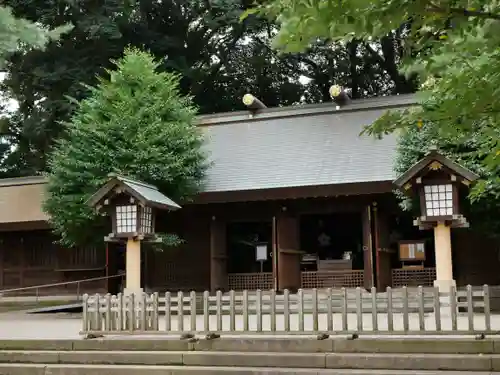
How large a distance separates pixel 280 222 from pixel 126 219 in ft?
14.7

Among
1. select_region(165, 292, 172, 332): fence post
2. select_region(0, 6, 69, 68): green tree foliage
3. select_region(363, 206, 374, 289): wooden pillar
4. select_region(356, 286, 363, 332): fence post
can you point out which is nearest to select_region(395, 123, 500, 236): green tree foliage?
select_region(363, 206, 374, 289): wooden pillar

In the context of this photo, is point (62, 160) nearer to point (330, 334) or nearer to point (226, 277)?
point (226, 277)

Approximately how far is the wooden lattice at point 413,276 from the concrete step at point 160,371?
880 centimetres

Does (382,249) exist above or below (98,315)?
above

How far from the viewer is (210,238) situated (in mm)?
17453

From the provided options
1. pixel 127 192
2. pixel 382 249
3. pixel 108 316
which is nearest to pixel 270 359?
pixel 108 316

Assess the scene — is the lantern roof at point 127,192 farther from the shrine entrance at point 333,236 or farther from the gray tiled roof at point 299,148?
the shrine entrance at point 333,236

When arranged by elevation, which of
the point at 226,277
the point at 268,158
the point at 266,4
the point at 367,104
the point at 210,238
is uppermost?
the point at 367,104

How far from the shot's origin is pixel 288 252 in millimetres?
15883

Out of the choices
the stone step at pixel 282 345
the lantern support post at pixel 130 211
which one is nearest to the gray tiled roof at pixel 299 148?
the lantern support post at pixel 130 211

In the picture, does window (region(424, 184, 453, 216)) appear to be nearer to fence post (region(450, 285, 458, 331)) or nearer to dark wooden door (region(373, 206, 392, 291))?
dark wooden door (region(373, 206, 392, 291))

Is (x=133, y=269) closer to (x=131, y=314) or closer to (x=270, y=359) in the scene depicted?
(x=131, y=314)

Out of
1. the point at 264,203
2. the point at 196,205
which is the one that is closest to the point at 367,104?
the point at 264,203

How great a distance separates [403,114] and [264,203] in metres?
10.9
